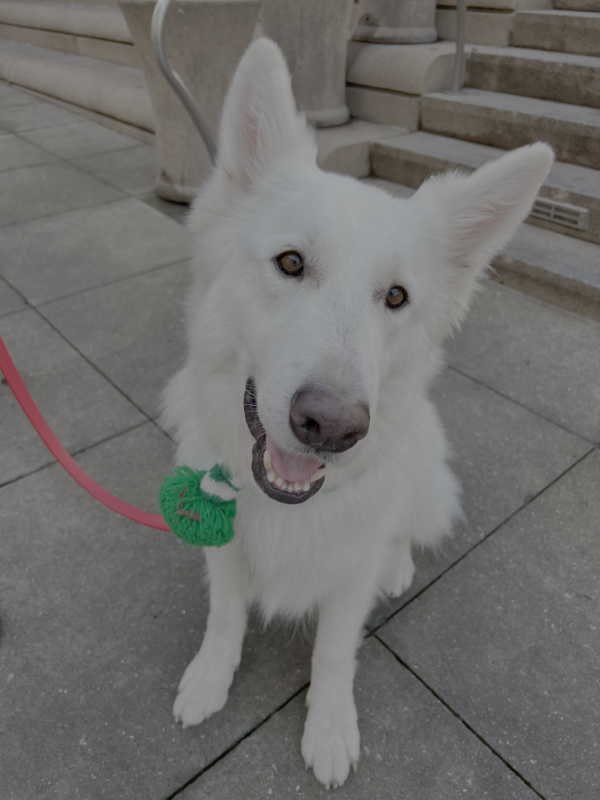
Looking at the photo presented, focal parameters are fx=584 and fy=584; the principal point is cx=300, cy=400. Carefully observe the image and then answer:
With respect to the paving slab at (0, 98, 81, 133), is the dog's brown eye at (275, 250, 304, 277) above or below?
above

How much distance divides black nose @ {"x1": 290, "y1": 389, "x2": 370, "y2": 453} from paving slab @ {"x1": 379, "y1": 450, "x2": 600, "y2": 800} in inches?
50.7

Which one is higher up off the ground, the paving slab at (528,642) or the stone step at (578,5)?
the stone step at (578,5)

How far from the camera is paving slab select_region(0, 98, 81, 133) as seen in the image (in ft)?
26.6

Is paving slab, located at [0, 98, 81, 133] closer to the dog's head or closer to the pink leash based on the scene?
the pink leash

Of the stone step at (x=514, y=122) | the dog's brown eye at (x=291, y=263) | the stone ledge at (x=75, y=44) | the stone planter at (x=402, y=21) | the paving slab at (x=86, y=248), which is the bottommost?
the paving slab at (x=86, y=248)

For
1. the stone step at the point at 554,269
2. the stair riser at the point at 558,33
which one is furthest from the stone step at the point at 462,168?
the stair riser at the point at 558,33

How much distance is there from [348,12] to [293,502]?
18.6 feet

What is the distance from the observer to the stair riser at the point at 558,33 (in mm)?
5258

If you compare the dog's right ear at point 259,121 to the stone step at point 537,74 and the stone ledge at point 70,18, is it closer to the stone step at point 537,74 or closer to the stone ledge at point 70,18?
the stone step at point 537,74

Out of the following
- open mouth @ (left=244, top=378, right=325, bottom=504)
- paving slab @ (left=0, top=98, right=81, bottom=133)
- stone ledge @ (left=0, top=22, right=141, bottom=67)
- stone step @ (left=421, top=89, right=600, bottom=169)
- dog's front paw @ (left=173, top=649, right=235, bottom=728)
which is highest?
stone ledge @ (left=0, top=22, right=141, bottom=67)

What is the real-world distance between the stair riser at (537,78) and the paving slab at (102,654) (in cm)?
494

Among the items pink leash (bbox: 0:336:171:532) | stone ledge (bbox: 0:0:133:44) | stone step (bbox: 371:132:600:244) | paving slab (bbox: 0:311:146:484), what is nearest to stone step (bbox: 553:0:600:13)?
stone step (bbox: 371:132:600:244)

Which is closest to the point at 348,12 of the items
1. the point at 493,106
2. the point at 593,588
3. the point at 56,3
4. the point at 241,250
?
the point at 493,106

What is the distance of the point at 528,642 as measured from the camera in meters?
2.33
